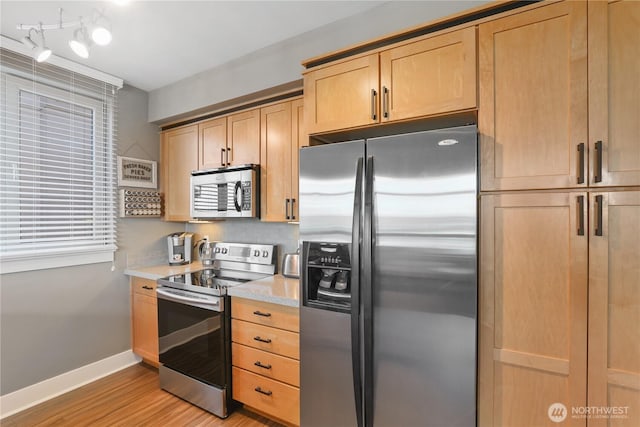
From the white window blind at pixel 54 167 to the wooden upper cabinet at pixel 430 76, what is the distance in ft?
8.47

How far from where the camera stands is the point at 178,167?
3.03m

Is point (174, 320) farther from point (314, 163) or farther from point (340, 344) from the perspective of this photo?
point (314, 163)

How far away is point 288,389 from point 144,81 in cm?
294

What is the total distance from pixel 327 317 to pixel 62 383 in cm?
239

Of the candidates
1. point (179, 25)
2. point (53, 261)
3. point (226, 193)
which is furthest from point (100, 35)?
A: point (53, 261)

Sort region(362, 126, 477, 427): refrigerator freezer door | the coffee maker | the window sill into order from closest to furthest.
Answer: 1. region(362, 126, 477, 427): refrigerator freezer door
2. the window sill
3. the coffee maker

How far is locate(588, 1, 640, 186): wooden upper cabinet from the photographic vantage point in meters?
1.14

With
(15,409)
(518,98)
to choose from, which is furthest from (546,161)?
(15,409)

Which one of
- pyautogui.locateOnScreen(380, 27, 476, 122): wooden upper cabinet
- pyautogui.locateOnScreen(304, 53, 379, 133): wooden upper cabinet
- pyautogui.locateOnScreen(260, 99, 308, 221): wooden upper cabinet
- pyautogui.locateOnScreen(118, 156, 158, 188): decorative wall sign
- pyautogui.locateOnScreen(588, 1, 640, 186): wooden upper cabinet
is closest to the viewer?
pyautogui.locateOnScreen(588, 1, 640, 186): wooden upper cabinet

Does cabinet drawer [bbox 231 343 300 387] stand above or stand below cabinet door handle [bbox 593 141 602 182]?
below

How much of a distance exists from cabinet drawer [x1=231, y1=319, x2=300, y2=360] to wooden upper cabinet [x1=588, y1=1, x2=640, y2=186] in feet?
5.62

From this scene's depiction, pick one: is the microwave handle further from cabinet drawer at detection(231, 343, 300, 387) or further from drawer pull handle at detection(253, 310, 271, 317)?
cabinet drawer at detection(231, 343, 300, 387)

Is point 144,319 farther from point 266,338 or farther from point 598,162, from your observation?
point 598,162

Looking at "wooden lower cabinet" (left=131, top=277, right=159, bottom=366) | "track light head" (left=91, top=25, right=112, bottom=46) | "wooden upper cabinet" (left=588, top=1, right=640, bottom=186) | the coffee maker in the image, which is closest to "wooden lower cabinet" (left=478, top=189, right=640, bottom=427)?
"wooden upper cabinet" (left=588, top=1, right=640, bottom=186)
